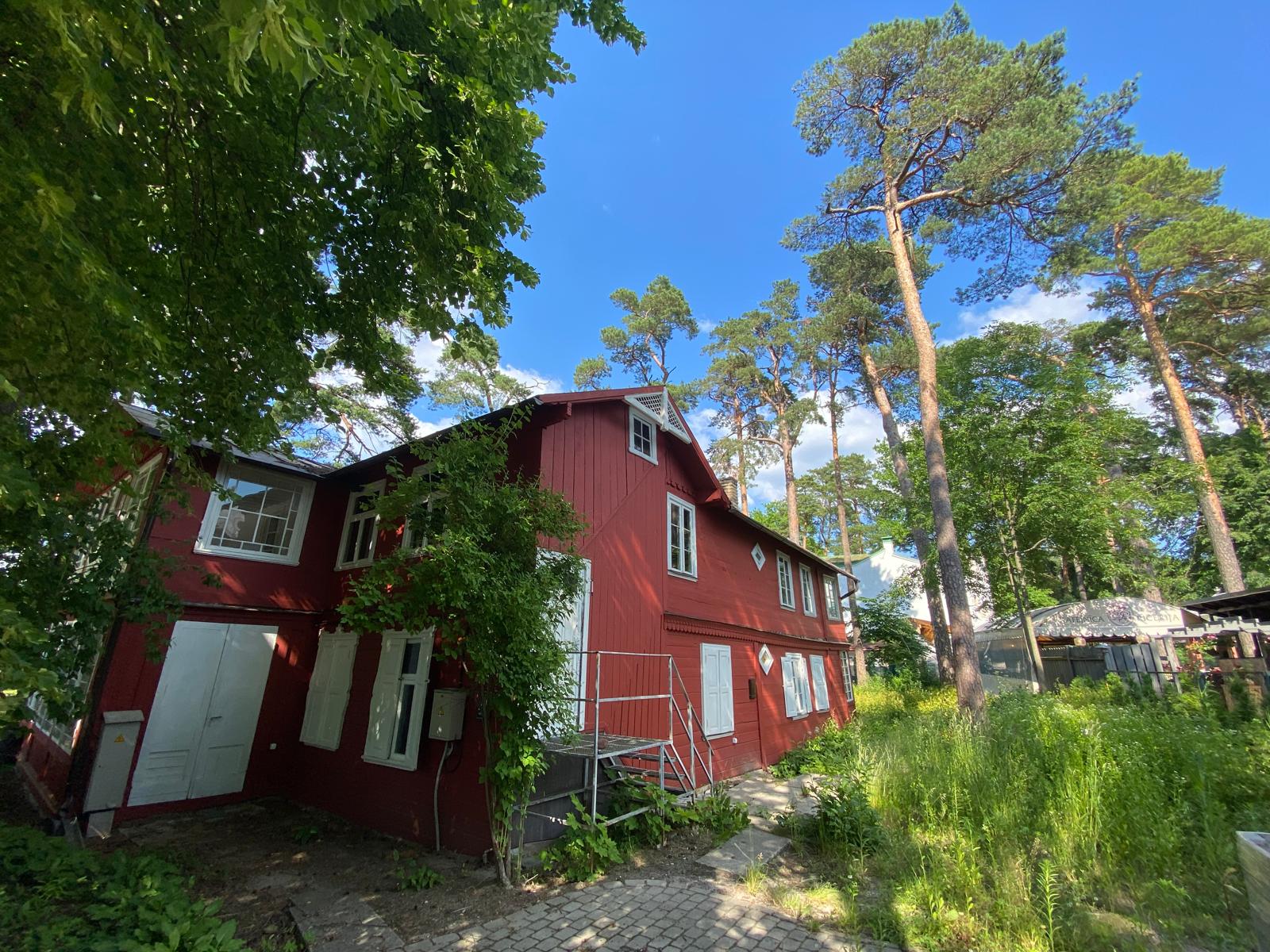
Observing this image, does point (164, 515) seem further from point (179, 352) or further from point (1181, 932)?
point (1181, 932)

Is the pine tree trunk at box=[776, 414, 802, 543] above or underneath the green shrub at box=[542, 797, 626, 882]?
above

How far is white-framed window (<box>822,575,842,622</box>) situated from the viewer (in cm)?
1764

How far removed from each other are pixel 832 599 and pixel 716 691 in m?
9.23

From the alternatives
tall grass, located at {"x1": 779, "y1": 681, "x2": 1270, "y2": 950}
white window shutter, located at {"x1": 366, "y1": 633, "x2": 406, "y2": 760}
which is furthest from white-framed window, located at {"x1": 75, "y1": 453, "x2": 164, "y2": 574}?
tall grass, located at {"x1": 779, "y1": 681, "x2": 1270, "y2": 950}

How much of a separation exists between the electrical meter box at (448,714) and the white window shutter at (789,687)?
9.26 meters

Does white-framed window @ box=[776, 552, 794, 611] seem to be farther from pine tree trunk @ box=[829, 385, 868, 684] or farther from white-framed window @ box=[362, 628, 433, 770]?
white-framed window @ box=[362, 628, 433, 770]

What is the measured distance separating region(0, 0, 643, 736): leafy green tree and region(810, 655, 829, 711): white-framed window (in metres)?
13.8

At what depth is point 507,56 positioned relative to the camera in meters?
4.31

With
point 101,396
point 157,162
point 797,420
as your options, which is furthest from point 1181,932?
point 797,420

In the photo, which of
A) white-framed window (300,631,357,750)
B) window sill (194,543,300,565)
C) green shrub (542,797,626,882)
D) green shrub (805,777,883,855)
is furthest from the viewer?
window sill (194,543,300,565)

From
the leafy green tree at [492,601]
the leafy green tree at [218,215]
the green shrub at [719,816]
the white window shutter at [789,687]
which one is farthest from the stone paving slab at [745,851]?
the white window shutter at [789,687]

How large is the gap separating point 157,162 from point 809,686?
16012 millimetres

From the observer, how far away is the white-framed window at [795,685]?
1337cm

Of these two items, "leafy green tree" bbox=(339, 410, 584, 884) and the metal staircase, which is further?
the metal staircase
